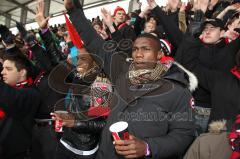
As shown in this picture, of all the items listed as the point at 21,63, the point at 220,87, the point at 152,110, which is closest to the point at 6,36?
the point at 21,63

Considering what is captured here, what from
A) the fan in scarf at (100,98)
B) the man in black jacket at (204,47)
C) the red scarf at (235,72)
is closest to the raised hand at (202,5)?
the man in black jacket at (204,47)

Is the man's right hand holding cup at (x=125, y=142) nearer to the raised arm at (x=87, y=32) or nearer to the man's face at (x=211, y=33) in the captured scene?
the raised arm at (x=87, y=32)

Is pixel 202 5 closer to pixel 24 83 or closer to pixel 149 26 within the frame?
pixel 149 26

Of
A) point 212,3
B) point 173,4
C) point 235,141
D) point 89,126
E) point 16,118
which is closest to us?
point 235,141

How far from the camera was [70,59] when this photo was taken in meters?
3.43

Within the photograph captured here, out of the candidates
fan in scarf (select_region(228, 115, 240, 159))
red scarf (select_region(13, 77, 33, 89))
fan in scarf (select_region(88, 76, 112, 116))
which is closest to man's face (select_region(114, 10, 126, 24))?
red scarf (select_region(13, 77, 33, 89))

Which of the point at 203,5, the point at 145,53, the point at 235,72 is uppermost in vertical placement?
the point at 203,5

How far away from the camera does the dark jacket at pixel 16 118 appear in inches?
109

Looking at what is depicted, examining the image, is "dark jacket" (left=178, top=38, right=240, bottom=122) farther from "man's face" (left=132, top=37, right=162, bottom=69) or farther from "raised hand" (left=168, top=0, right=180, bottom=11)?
"raised hand" (left=168, top=0, right=180, bottom=11)

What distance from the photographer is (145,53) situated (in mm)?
2410

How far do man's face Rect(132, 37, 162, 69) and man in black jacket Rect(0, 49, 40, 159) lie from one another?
1103 mm

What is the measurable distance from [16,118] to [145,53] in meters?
1.32

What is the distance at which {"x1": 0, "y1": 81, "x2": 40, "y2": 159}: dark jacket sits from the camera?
2763 millimetres

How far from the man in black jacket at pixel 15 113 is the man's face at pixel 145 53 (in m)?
1.10
